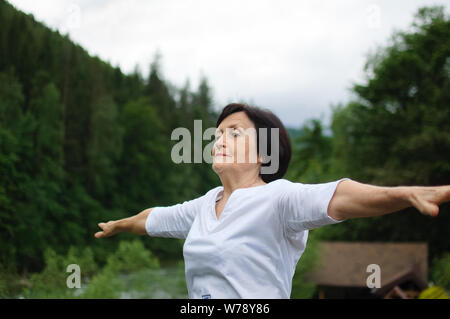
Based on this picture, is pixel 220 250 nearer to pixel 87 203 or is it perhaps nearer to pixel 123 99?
pixel 87 203

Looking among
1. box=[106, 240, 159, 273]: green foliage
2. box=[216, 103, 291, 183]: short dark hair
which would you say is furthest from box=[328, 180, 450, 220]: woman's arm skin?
box=[106, 240, 159, 273]: green foliage

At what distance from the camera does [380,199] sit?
1618 mm

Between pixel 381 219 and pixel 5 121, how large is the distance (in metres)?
18.4

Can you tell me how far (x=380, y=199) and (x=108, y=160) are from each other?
106ft

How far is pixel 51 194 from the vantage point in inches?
955

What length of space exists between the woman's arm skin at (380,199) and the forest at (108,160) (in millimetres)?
9309

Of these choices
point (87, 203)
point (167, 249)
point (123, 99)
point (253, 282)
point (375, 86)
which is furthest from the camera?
point (123, 99)

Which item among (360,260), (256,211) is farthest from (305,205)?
(360,260)

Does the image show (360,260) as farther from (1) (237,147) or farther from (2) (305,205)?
(2) (305,205)

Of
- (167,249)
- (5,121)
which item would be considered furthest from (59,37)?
(167,249)

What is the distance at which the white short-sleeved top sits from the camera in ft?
6.47

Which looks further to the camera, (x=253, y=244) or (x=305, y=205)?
(x=253, y=244)

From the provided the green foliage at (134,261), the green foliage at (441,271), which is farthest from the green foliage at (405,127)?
the green foliage at (134,261)

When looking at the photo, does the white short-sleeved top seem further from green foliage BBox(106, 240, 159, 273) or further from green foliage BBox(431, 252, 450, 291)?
green foliage BBox(106, 240, 159, 273)
